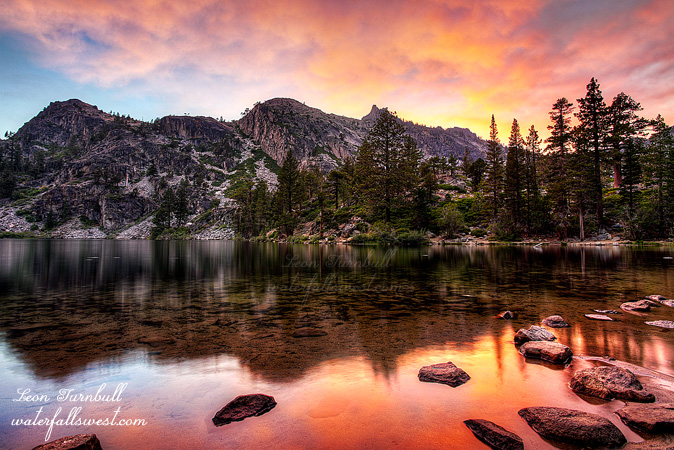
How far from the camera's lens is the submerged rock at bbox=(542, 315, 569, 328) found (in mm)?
8586

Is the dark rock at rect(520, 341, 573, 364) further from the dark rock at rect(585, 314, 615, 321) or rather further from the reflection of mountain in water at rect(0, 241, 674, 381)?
the dark rock at rect(585, 314, 615, 321)

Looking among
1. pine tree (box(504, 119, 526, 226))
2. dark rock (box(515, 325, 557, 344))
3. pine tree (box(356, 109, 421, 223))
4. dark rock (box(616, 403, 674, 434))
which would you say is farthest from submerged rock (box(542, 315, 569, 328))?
pine tree (box(504, 119, 526, 226))

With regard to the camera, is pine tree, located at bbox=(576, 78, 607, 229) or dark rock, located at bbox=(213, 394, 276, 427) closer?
dark rock, located at bbox=(213, 394, 276, 427)

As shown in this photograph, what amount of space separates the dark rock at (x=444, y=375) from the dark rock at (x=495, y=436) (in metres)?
1.30

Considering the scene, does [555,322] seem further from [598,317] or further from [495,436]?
[495,436]

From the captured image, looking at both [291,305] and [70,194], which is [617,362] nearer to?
[291,305]

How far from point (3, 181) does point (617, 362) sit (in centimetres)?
26197

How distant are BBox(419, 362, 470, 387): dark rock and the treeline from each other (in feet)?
183

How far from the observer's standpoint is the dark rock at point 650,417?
372 cm

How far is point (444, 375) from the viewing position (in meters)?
5.29

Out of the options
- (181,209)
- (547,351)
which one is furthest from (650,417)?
(181,209)

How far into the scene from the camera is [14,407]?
4559 millimetres

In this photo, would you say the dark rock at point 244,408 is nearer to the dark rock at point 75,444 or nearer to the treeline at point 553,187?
the dark rock at point 75,444

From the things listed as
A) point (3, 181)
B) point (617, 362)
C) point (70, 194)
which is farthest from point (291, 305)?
point (3, 181)
